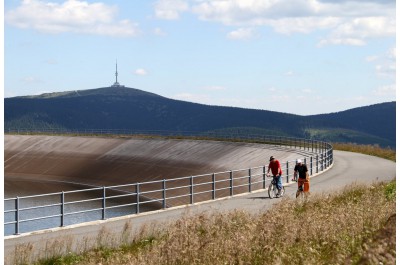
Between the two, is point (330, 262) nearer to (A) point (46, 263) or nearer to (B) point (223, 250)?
(B) point (223, 250)

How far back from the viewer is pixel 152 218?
83.4 feet

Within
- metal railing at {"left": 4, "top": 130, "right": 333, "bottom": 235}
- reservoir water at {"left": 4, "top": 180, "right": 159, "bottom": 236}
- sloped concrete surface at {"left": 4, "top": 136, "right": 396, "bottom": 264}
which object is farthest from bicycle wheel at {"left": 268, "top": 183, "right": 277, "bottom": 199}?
reservoir water at {"left": 4, "top": 180, "right": 159, "bottom": 236}

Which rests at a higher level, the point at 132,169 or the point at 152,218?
the point at 152,218

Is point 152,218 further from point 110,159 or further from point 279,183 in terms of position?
point 110,159

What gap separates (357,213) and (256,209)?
10.6m

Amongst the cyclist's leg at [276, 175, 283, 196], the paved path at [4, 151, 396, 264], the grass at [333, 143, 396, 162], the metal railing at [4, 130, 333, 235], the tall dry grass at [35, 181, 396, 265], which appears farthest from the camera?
the grass at [333, 143, 396, 162]

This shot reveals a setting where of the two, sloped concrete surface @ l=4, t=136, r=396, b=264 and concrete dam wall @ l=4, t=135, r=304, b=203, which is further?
concrete dam wall @ l=4, t=135, r=304, b=203

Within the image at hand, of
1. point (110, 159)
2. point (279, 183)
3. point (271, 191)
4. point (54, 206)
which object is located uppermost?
point (279, 183)

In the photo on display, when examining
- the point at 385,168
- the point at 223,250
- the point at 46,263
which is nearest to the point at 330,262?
the point at 223,250

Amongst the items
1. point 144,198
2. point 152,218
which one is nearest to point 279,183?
point 152,218

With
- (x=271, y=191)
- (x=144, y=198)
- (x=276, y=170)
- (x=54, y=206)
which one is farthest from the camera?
(x=144, y=198)

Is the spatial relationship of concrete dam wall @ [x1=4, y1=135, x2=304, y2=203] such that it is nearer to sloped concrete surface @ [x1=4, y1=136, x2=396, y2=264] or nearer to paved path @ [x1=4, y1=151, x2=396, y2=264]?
sloped concrete surface @ [x1=4, y1=136, x2=396, y2=264]

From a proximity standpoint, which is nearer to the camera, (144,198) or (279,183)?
(279,183)

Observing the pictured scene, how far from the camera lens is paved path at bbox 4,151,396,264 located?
1884 cm
